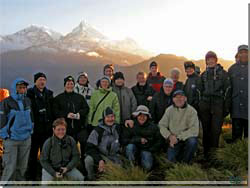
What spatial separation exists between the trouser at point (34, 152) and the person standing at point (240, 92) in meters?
2.74

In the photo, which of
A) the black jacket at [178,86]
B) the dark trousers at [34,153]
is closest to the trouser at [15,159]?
the dark trousers at [34,153]

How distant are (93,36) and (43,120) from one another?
1499 mm

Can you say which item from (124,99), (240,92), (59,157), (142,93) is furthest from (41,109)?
(240,92)

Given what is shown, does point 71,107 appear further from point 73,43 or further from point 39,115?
point 73,43

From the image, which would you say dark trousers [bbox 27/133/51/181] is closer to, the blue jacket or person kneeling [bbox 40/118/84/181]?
the blue jacket

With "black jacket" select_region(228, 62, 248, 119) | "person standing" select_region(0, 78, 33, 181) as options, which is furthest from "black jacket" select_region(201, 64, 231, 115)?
"person standing" select_region(0, 78, 33, 181)

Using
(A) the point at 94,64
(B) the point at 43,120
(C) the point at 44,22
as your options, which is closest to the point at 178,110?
(A) the point at 94,64

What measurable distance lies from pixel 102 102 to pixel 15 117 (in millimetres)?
1193

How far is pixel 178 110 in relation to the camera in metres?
4.55

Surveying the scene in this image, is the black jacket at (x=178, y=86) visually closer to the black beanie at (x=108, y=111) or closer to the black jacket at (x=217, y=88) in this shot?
the black jacket at (x=217, y=88)

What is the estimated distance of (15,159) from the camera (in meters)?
4.21

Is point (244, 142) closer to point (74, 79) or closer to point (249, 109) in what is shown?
point (249, 109)

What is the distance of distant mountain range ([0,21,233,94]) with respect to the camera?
15.8 ft

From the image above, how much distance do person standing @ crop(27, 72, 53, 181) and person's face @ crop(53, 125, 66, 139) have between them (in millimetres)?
311
